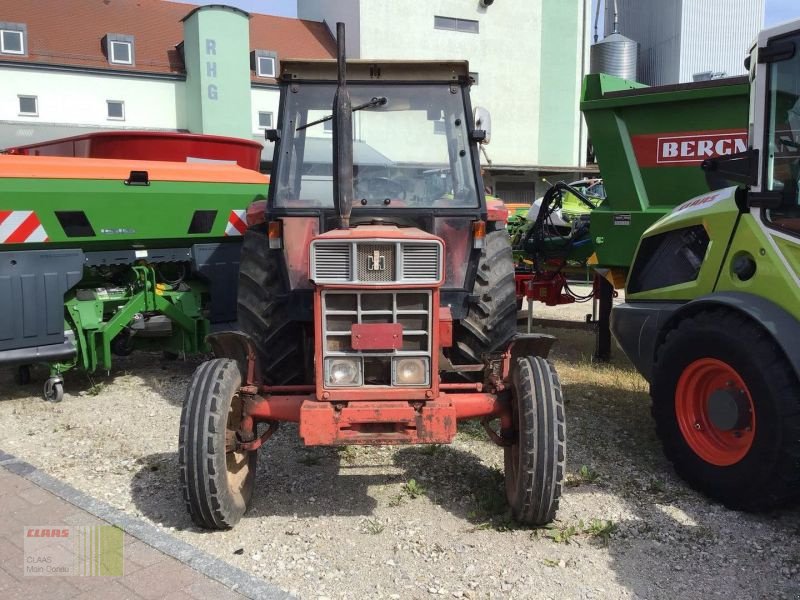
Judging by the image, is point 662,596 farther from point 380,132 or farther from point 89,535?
point 380,132

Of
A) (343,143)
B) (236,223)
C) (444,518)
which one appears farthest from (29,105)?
(444,518)

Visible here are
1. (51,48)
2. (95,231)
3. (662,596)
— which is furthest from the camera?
(51,48)

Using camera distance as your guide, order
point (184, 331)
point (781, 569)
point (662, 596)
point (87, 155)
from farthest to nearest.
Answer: point (87, 155)
point (184, 331)
point (781, 569)
point (662, 596)

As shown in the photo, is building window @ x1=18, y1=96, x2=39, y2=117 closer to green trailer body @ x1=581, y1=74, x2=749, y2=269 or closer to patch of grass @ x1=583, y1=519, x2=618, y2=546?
green trailer body @ x1=581, y1=74, x2=749, y2=269

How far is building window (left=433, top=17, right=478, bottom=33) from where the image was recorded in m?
28.0

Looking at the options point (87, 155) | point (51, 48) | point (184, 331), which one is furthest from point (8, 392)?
point (51, 48)

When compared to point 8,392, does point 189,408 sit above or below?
above

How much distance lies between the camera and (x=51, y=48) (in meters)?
24.3

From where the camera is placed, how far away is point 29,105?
76.7 feet

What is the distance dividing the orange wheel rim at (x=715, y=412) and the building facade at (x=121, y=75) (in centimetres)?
2114

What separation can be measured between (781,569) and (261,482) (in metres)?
2.60

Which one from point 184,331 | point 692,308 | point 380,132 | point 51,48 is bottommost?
point 184,331

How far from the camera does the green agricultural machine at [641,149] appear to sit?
5.95 meters

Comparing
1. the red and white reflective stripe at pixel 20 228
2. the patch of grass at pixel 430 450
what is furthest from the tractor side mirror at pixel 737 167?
the red and white reflective stripe at pixel 20 228
